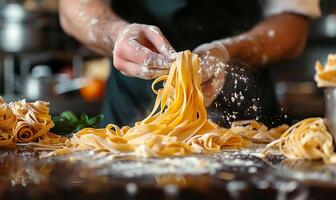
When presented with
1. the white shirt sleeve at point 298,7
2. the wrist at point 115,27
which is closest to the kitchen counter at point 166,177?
the wrist at point 115,27

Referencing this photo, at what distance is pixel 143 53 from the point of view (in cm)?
142

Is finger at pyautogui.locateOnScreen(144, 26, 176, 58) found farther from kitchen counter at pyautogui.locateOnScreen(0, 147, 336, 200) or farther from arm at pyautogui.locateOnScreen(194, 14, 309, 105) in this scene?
kitchen counter at pyautogui.locateOnScreen(0, 147, 336, 200)

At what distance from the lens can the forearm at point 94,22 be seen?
77.5 inches

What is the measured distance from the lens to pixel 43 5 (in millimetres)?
4320

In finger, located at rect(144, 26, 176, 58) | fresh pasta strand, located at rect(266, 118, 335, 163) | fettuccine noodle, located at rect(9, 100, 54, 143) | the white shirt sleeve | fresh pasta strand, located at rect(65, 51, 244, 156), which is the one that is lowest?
fettuccine noodle, located at rect(9, 100, 54, 143)

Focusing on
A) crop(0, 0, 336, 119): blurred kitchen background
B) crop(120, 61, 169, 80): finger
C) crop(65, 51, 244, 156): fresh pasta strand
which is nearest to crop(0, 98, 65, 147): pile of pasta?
crop(65, 51, 244, 156): fresh pasta strand

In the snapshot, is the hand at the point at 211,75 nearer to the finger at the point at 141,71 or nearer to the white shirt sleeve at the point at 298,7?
the finger at the point at 141,71

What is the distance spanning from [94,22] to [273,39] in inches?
27.4

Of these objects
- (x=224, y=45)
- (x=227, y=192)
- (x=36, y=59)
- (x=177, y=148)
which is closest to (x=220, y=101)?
(x=224, y=45)

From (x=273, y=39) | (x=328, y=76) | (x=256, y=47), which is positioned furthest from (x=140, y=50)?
(x=273, y=39)

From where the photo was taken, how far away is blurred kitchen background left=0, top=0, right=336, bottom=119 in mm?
3963

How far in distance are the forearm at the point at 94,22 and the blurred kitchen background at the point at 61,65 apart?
4.97ft

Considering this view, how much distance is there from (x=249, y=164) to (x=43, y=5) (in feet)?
11.6

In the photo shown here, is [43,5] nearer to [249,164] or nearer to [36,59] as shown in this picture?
[36,59]
